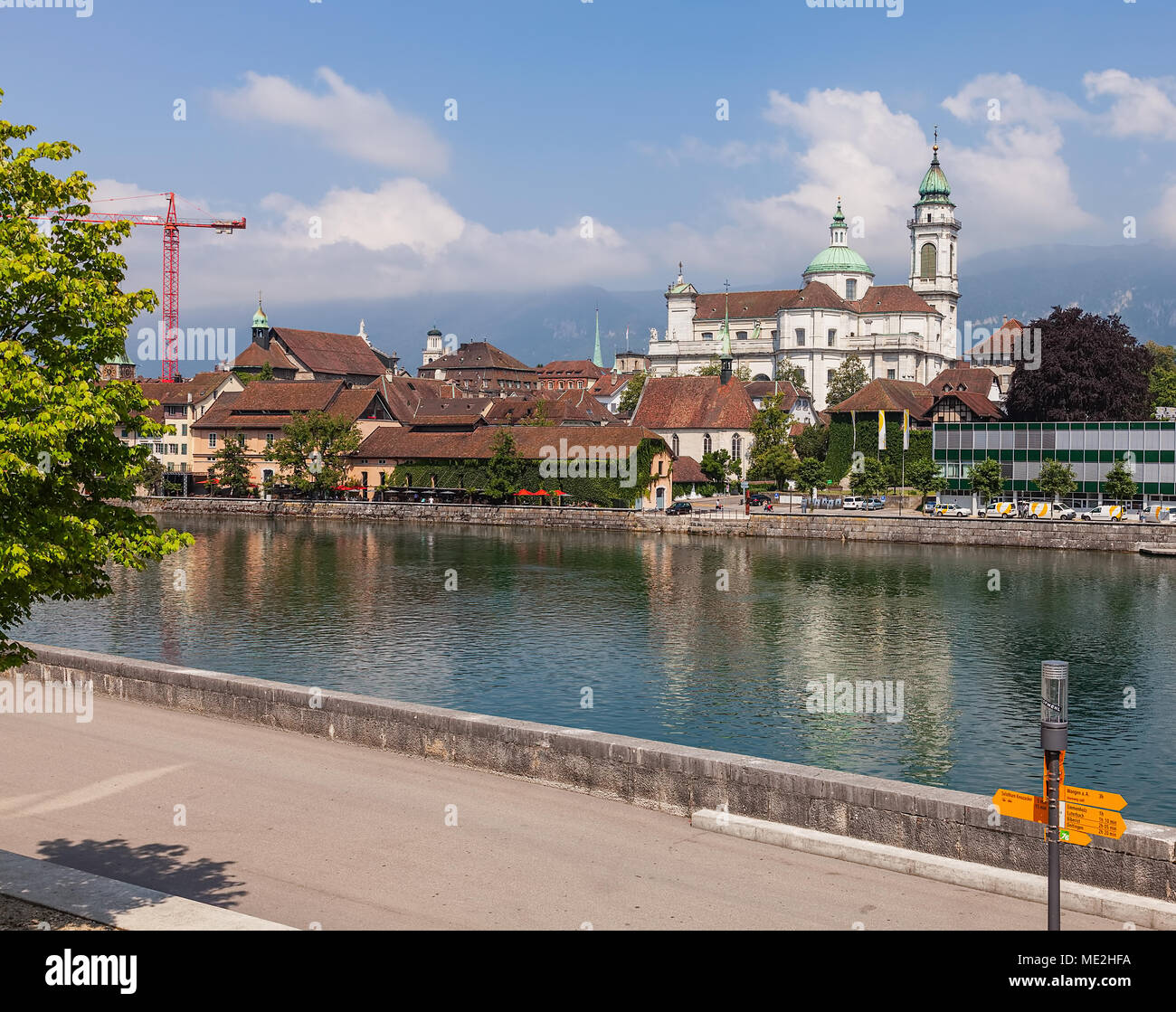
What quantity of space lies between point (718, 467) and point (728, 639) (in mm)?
73848

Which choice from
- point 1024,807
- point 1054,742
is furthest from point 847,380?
point 1054,742

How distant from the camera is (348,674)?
115 feet

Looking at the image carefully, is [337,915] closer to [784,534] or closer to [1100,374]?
[784,534]

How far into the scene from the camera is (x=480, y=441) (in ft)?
346

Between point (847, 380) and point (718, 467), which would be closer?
point (718, 467)

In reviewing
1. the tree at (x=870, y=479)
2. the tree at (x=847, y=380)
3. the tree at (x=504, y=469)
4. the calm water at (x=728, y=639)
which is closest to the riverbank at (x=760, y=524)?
the calm water at (x=728, y=639)

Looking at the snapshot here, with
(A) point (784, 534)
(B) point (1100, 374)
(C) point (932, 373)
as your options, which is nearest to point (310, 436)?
(A) point (784, 534)

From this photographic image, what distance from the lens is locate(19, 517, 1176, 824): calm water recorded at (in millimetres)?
27859

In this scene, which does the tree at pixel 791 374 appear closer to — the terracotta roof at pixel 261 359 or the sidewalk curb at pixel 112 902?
the terracotta roof at pixel 261 359

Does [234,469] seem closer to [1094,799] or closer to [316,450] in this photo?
[316,450]

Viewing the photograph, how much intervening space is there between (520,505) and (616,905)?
87.0 metres

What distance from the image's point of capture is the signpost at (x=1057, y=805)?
896 centimetres

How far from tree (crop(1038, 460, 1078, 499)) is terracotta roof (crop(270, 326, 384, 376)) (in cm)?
10604

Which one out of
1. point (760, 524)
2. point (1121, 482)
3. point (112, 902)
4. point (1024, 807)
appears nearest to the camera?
point (1024, 807)
